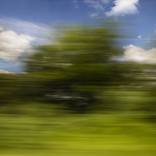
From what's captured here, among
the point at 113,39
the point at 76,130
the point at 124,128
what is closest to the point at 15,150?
the point at 76,130

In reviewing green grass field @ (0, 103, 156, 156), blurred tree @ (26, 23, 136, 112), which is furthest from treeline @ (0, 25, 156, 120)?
green grass field @ (0, 103, 156, 156)

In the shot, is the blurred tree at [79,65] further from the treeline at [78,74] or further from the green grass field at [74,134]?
the green grass field at [74,134]

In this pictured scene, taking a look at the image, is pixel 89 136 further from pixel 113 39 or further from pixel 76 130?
pixel 113 39

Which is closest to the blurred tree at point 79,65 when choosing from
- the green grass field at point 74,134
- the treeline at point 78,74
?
the treeline at point 78,74

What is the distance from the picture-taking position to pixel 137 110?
183 inches

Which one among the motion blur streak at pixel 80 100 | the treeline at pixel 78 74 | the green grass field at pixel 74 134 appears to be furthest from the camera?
the treeline at pixel 78 74

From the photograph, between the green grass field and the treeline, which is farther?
the treeline

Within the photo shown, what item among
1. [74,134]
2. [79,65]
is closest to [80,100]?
[79,65]

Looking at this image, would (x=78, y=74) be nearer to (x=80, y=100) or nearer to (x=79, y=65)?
Answer: (x=79, y=65)

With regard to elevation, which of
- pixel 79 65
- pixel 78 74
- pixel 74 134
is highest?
pixel 79 65

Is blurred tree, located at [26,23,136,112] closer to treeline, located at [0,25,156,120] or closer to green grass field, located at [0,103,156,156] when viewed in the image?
treeline, located at [0,25,156,120]

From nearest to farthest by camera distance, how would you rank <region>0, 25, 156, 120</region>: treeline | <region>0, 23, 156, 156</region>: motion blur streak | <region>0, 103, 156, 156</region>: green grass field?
<region>0, 103, 156, 156</region>: green grass field
<region>0, 23, 156, 156</region>: motion blur streak
<region>0, 25, 156, 120</region>: treeline

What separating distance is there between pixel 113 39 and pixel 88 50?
1.10 ft

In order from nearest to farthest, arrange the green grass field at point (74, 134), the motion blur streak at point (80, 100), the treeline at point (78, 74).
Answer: the green grass field at point (74, 134) < the motion blur streak at point (80, 100) < the treeline at point (78, 74)
